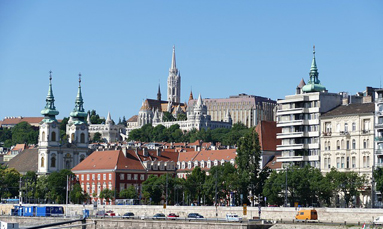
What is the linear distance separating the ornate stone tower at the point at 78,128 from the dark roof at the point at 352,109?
79.9m

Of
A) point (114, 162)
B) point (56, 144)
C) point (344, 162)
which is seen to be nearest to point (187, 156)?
point (114, 162)


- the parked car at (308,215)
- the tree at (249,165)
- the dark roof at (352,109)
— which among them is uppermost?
the dark roof at (352,109)

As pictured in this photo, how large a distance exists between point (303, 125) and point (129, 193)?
36792 millimetres

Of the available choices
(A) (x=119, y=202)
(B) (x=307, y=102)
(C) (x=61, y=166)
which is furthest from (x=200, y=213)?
(C) (x=61, y=166)

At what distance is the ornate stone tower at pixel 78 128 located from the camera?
7431 inches

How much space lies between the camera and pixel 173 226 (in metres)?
95.3

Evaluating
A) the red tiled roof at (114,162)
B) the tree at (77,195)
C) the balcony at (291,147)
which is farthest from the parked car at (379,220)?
the red tiled roof at (114,162)

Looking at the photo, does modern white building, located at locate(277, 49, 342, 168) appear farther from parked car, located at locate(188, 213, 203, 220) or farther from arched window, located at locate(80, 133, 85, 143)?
arched window, located at locate(80, 133, 85, 143)

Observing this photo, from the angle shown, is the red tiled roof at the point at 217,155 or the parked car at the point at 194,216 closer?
the parked car at the point at 194,216

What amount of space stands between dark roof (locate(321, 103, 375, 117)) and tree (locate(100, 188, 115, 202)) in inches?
1745

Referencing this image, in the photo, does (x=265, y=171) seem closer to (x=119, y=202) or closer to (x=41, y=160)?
(x=119, y=202)

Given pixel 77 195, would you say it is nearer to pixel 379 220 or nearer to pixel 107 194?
pixel 107 194

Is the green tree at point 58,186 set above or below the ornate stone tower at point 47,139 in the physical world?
below

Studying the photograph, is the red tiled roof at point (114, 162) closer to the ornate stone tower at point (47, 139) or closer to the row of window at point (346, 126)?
the ornate stone tower at point (47, 139)
